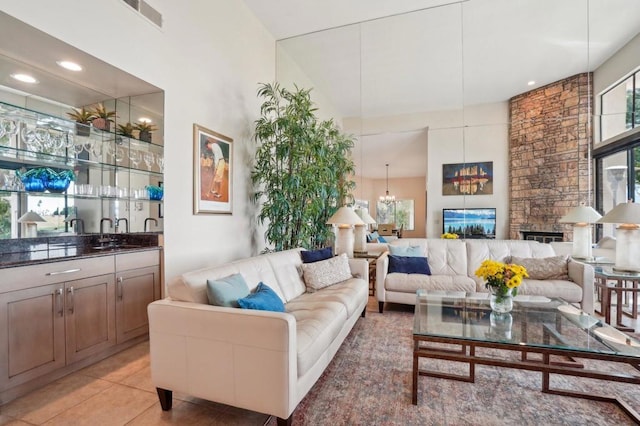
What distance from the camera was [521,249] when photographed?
3.88m

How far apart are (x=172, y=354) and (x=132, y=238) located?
175 centimetres

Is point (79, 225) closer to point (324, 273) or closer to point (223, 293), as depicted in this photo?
point (223, 293)

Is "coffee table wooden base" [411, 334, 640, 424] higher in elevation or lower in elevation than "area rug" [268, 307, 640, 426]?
higher

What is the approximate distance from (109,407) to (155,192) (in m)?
1.96

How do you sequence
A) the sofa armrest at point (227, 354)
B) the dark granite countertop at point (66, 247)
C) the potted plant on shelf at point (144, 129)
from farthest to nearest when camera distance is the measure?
the potted plant on shelf at point (144, 129) < the dark granite countertop at point (66, 247) < the sofa armrest at point (227, 354)

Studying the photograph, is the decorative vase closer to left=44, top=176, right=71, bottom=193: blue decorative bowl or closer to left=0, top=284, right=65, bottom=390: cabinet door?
left=0, top=284, right=65, bottom=390: cabinet door

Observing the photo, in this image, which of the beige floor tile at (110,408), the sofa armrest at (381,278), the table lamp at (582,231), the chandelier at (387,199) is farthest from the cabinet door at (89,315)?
the chandelier at (387,199)

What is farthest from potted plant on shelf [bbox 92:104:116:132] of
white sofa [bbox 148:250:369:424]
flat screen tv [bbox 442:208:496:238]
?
flat screen tv [bbox 442:208:496:238]

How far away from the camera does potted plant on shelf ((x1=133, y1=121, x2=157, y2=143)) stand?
3057mm

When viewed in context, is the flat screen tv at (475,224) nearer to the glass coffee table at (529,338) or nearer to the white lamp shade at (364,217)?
the white lamp shade at (364,217)

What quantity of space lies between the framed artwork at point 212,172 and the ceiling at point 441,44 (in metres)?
2.15

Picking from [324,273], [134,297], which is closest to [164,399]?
[134,297]

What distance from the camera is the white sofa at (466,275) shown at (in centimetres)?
321

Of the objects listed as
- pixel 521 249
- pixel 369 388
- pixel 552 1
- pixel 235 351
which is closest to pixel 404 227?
pixel 521 249
